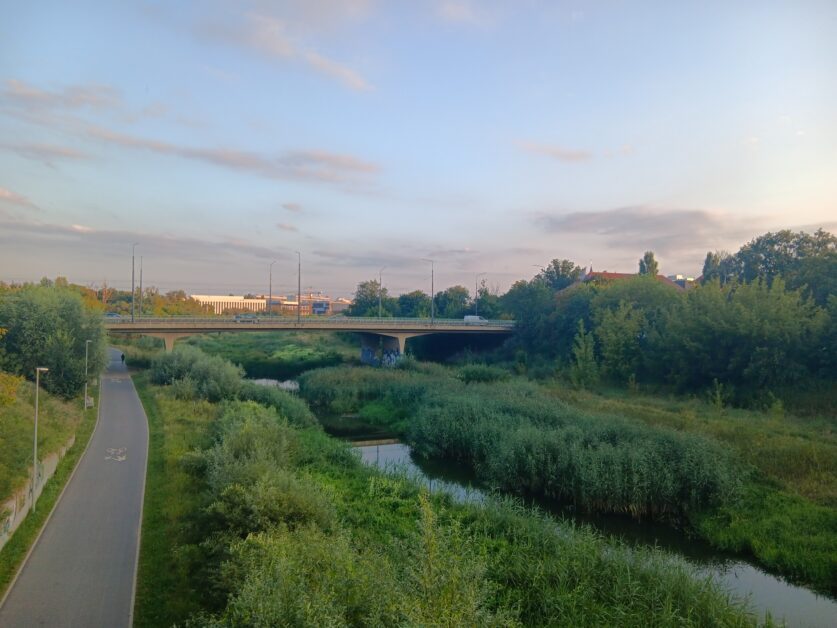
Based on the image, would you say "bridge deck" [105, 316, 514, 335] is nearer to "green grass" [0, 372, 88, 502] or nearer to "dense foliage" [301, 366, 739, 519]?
"green grass" [0, 372, 88, 502]

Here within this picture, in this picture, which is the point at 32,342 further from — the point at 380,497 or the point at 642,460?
the point at 642,460

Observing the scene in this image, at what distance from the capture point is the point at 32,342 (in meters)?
34.2

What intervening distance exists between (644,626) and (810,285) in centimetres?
4133

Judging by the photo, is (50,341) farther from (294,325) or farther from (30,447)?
(294,325)

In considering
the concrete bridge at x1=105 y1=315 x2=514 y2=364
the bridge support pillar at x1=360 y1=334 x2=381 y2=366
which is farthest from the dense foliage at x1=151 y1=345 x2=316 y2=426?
the bridge support pillar at x1=360 y1=334 x2=381 y2=366

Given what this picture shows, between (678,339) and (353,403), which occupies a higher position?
(678,339)

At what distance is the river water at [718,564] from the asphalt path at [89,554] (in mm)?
10039

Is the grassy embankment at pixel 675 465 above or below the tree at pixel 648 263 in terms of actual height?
Answer: below

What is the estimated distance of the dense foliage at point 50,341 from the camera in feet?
109

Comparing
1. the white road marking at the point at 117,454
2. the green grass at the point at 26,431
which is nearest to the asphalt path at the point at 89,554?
the white road marking at the point at 117,454

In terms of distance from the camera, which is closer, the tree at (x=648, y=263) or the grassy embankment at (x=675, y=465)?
the grassy embankment at (x=675, y=465)

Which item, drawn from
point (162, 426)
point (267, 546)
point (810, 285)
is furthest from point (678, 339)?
point (267, 546)

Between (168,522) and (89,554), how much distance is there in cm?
210

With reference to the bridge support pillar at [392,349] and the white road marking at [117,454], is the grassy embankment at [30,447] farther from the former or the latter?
the bridge support pillar at [392,349]
